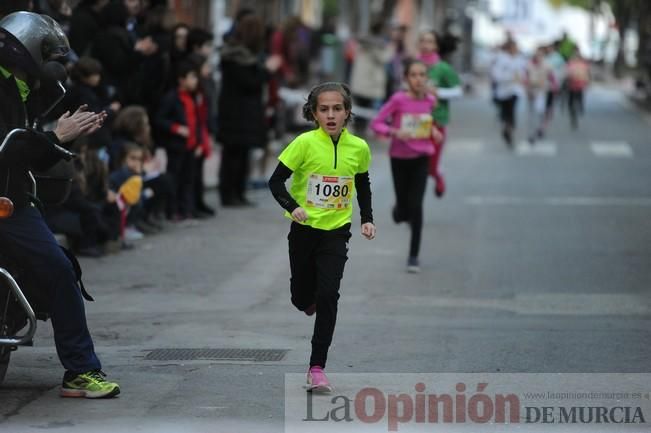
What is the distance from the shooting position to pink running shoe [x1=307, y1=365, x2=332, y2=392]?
7906 millimetres

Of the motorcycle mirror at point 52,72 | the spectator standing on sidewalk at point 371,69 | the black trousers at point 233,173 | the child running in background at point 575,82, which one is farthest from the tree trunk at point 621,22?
the motorcycle mirror at point 52,72

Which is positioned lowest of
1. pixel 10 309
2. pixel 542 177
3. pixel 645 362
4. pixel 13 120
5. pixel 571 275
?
pixel 542 177

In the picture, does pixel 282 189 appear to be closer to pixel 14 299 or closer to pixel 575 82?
pixel 14 299

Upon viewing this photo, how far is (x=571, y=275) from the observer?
13.1 metres

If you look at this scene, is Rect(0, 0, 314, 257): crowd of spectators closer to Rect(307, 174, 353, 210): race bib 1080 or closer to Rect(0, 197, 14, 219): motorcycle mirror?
Rect(307, 174, 353, 210): race bib 1080

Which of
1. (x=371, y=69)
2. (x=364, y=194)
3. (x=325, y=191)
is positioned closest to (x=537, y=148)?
(x=371, y=69)

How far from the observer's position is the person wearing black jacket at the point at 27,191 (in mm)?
7520

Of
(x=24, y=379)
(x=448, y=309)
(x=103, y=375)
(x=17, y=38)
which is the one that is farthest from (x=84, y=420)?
(x=448, y=309)

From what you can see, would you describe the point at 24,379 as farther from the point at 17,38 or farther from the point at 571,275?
the point at 571,275

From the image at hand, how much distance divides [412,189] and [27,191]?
20.6 ft

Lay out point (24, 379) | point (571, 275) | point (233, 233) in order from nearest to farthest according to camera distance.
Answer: point (24, 379), point (571, 275), point (233, 233)

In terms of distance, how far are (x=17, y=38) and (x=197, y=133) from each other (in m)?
8.94

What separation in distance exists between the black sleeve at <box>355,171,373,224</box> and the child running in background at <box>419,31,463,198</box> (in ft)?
22.5

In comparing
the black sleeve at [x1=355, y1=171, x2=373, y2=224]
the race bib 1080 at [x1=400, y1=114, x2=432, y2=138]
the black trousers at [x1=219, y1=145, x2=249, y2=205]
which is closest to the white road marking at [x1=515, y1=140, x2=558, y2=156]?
the black trousers at [x1=219, y1=145, x2=249, y2=205]
